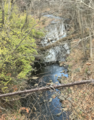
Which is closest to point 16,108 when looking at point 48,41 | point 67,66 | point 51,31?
point 67,66

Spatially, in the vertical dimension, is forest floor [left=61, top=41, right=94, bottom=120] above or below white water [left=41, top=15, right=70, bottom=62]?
below

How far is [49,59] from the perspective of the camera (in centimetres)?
1197

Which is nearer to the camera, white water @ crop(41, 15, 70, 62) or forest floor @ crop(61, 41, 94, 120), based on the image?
forest floor @ crop(61, 41, 94, 120)

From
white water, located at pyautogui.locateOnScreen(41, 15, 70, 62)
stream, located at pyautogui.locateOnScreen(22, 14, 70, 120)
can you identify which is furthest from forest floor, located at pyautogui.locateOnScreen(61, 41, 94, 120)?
white water, located at pyautogui.locateOnScreen(41, 15, 70, 62)

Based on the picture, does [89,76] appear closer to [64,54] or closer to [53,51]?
[64,54]

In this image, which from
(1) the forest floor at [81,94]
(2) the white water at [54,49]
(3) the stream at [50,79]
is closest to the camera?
Answer: (1) the forest floor at [81,94]

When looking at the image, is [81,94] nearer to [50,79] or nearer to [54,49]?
[50,79]

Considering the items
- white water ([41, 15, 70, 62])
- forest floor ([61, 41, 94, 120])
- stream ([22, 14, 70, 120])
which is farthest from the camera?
white water ([41, 15, 70, 62])

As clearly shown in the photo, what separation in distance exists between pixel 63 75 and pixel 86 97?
334 cm

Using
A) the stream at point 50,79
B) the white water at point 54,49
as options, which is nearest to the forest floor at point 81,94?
the stream at point 50,79

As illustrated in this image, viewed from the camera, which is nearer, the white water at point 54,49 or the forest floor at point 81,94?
the forest floor at point 81,94

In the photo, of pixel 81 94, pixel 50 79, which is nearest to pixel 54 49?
pixel 50 79

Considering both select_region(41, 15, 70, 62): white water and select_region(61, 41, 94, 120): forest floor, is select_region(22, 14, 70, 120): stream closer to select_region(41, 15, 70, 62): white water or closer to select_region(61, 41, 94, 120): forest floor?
select_region(41, 15, 70, 62): white water

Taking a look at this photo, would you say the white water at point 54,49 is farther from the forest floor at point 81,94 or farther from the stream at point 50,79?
the forest floor at point 81,94
